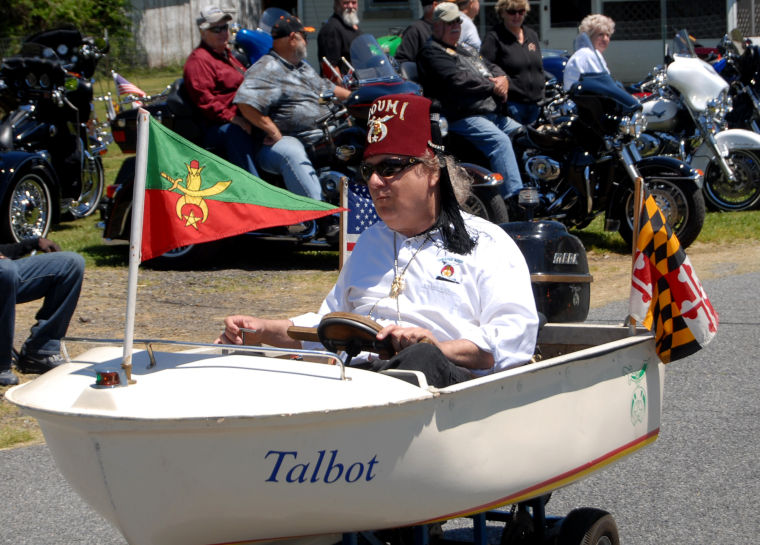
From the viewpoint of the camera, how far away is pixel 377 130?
3602mm

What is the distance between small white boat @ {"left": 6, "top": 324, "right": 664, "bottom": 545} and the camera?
2564 mm

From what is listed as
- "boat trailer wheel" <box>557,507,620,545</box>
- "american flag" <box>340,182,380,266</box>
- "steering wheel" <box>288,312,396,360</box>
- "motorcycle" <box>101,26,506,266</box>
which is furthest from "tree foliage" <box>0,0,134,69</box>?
"boat trailer wheel" <box>557,507,620,545</box>

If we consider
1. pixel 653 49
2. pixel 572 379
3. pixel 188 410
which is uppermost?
pixel 188 410

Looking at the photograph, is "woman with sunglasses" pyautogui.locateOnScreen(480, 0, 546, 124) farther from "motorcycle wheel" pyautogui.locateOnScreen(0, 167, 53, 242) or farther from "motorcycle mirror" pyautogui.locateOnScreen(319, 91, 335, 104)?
"motorcycle wheel" pyautogui.locateOnScreen(0, 167, 53, 242)

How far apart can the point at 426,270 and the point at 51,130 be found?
28.8ft

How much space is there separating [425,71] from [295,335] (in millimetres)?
6398

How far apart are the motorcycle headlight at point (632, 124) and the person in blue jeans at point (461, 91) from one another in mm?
987

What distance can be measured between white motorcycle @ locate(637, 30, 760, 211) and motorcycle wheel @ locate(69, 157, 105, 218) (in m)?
6.14

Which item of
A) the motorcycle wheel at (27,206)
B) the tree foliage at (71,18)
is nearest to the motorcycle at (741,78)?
the motorcycle wheel at (27,206)

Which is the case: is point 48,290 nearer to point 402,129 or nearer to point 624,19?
point 402,129

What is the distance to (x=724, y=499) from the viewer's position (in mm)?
4391

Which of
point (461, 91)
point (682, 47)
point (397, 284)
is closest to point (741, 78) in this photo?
point (682, 47)

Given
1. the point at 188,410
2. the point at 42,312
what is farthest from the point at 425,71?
the point at 188,410

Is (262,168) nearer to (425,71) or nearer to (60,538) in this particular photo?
(425,71)
